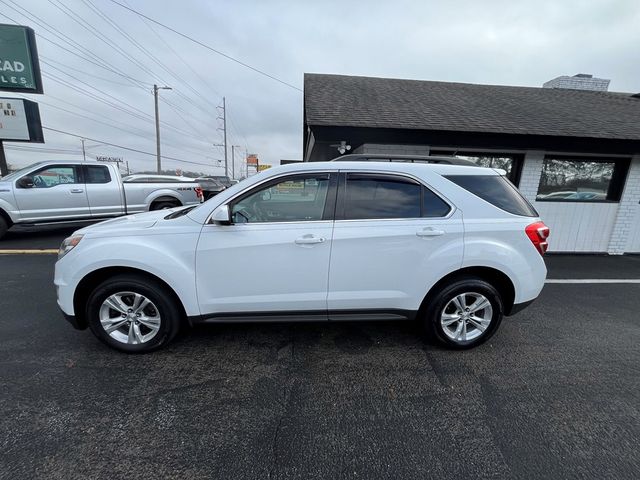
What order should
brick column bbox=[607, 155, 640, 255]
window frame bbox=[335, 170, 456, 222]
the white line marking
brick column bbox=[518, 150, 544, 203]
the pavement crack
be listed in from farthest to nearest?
1. brick column bbox=[607, 155, 640, 255]
2. brick column bbox=[518, 150, 544, 203]
3. the white line marking
4. window frame bbox=[335, 170, 456, 222]
5. the pavement crack

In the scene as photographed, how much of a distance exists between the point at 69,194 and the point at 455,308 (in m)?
8.66

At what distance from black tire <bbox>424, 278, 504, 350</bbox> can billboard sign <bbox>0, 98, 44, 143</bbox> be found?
13.0 metres

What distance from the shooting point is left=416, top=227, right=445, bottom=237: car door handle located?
2.63 m

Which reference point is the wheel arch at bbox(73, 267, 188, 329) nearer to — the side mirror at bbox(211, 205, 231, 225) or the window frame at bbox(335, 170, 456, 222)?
the side mirror at bbox(211, 205, 231, 225)

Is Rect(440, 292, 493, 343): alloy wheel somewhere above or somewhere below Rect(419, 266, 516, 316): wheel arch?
below

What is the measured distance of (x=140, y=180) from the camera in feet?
29.3

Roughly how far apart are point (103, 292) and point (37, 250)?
5.29 m

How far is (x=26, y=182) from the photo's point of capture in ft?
21.7

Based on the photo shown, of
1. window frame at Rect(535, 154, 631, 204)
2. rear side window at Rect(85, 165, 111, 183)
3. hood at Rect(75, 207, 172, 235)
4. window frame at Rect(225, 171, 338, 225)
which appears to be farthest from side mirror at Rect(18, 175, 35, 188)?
window frame at Rect(535, 154, 631, 204)

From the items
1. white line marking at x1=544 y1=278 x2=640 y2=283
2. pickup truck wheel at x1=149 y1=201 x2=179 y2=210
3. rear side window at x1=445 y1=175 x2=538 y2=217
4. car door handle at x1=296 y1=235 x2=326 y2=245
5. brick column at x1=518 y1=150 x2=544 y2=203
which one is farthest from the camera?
pickup truck wheel at x1=149 y1=201 x2=179 y2=210

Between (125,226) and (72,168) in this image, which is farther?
(72,168)

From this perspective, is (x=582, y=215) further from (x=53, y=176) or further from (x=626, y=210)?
(x=53, y=176)

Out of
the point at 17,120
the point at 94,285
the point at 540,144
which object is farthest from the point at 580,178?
the point at 17,120

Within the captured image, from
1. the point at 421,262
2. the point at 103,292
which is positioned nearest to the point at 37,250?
the point at 103,292
